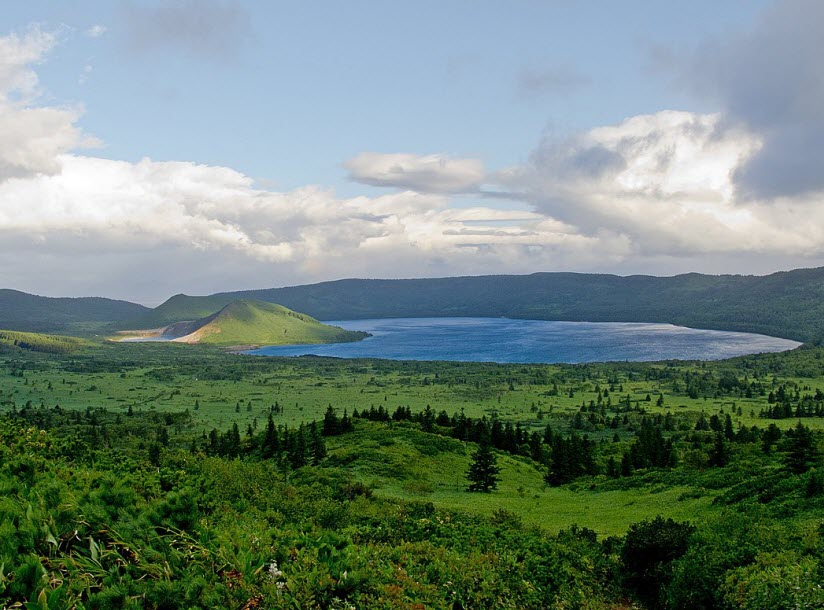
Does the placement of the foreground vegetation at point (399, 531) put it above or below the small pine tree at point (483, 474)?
above

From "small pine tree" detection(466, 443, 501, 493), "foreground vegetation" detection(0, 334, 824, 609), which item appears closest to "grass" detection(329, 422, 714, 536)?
"foreground vegetation" detection(0, 334, 824, 609)

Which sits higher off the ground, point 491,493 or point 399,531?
point 399,531

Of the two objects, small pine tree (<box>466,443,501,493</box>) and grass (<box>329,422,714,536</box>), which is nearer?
grass (<box>329,422,714,536</box>)

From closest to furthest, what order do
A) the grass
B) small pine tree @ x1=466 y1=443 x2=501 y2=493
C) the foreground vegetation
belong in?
the foreground vegetation, the grass, small pine tree @ x1=466 y1=443 x2=501 y2=493

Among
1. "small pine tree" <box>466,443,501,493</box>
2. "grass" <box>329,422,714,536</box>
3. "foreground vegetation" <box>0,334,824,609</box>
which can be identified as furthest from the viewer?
"small pine tree" <box>466,443,501,493</box>

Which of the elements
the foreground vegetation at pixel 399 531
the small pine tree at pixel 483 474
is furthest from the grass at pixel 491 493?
the small pine tree at pixel 483 474

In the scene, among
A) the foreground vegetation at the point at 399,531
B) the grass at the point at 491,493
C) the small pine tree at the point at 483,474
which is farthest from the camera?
the small pine tree at the point at 483,474

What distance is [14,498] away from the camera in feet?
48.4

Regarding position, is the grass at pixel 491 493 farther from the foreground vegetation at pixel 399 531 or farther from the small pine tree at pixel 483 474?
the small pine tree at pixel 483 474

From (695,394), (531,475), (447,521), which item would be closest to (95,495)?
(447,521)

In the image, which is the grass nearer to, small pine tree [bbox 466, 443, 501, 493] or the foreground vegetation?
the foreground vegetation

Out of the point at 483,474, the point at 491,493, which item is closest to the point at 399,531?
the point at 491,493

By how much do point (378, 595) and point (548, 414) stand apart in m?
158

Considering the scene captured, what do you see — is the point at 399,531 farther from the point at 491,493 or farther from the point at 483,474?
the point at 483,474
